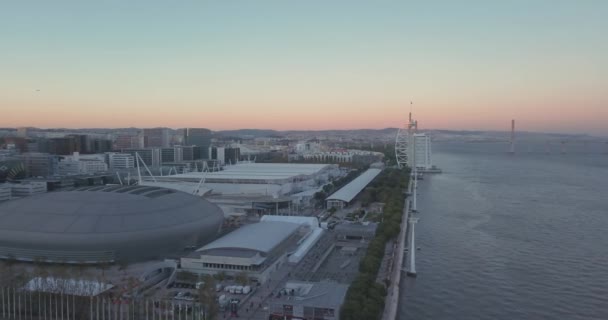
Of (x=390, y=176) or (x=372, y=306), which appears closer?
(x=372, y=306)

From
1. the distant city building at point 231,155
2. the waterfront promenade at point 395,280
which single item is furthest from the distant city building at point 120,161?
the waterfront promenade at point 395,280

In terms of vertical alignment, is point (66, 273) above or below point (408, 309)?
above

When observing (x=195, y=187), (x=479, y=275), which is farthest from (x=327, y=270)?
(x=195, y=187)

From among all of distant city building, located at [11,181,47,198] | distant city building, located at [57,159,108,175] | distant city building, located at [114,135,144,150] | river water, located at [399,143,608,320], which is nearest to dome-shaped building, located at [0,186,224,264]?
river water, located at [399,143,608,320]

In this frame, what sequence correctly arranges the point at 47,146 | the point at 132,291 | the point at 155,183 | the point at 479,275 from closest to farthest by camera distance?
the point at 132,291 → the point at 479,275 → the point at 155,183 → the point at 47,146

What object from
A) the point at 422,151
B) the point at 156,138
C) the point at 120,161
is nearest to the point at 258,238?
the point at 120,161

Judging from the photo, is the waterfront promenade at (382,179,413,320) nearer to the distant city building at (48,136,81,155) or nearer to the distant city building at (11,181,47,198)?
the distant city building at (11,181,47,198)

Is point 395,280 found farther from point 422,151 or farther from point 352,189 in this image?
point 422,151

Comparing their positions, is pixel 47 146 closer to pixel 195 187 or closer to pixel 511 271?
pixel 195 187
